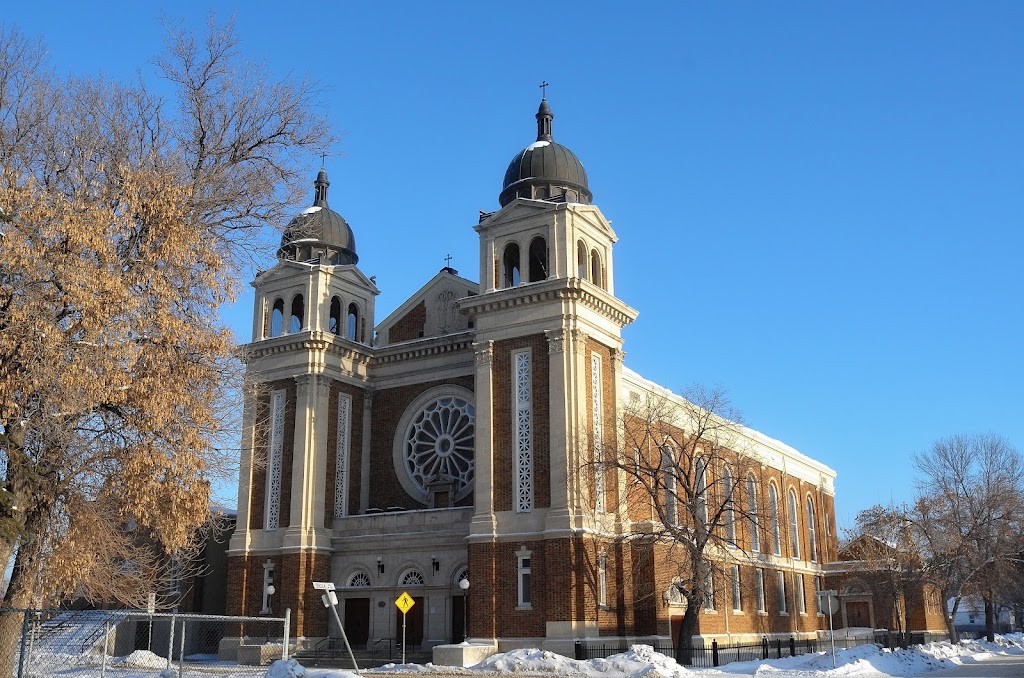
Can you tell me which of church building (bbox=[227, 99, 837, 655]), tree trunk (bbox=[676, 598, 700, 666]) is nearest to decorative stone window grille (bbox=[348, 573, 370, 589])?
church building (bbox=[227, 99, 837, 655])

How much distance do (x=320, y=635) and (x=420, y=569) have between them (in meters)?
4.67

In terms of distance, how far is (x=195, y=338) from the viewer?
60.9 ft

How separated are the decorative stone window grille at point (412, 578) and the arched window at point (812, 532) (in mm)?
29883

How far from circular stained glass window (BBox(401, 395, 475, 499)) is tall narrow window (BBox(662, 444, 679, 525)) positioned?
7.98 m

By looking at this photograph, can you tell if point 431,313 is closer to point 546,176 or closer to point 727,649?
point 546,176

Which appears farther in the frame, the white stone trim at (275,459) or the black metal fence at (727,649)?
the white stone trim at (275,459)

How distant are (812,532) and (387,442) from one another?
3029cm

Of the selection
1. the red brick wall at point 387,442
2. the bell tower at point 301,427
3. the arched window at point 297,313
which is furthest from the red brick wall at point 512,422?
the arched window at point 297,313

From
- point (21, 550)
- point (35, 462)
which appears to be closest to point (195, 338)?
point (35, 462)

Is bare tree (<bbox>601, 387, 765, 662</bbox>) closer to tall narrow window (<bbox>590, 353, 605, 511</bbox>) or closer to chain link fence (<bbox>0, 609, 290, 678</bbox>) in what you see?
tall narrow window (<bbox>590, 353, 605, 511</bbox>)

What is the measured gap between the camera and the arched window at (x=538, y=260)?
133 feet

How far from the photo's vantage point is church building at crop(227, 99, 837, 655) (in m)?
36.4

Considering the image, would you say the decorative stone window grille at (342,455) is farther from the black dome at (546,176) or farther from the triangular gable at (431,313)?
the black dome at (546,176)

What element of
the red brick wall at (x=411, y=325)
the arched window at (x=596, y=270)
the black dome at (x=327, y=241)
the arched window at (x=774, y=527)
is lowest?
the arched window at (x=774, y=527)
